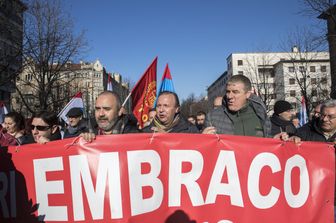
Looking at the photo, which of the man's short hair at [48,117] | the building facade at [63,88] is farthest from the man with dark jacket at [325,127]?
the building facade at [63,88]

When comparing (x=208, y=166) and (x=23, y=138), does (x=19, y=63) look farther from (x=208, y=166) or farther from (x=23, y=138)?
(x=208, y=166)

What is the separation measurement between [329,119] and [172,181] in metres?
1.97

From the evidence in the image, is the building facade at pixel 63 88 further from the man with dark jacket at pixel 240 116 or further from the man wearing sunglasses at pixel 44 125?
the man with dark jacket at pixel 240 116

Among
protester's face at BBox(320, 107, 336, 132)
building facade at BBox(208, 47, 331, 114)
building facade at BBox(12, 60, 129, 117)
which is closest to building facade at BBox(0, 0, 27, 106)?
building facade at BBox(12, 60, 129, 117)

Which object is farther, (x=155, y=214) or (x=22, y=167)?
(x=22, y=167)

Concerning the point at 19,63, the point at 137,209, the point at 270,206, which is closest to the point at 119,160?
the point at 137,209

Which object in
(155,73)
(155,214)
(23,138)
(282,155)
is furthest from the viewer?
(155,73)

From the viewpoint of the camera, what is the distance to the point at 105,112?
3.72m

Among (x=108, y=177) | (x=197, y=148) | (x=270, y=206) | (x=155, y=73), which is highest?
(x=155, y=73)

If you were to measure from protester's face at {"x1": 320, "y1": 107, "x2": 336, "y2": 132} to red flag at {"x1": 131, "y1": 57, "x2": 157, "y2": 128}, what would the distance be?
3.53m

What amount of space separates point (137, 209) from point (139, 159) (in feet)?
1.51

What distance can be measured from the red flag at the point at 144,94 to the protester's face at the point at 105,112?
296 centimetres

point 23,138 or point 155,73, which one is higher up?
point 155,73

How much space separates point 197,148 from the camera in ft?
11.4
